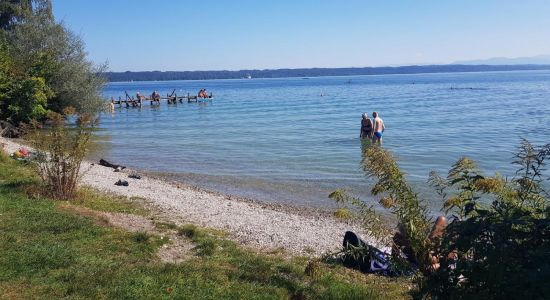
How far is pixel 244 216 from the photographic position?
37.6ft

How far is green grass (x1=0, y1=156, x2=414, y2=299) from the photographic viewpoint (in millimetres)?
5430

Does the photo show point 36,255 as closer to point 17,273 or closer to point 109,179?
point 17,273

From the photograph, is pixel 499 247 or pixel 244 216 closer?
pixel 499 247

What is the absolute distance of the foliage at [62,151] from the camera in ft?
31.9

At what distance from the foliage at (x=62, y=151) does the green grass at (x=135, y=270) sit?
144 cm

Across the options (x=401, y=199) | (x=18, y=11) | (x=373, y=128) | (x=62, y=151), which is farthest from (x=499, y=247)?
(x=18, y=11)

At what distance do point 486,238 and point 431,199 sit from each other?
10965 mm

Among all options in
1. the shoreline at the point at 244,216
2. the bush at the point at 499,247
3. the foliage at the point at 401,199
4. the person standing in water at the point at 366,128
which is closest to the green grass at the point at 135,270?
the shoreline at the point at 244,216

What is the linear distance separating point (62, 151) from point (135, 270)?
455 cm

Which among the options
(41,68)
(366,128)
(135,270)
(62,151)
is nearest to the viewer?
(135,270)

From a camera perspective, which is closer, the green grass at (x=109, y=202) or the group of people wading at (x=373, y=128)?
the green grass at (x=109, y=202)

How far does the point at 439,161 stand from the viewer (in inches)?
824

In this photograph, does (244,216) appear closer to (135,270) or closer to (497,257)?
(135,270)

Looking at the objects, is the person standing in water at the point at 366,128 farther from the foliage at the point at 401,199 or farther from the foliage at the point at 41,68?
the foliage at the point at 401,199
